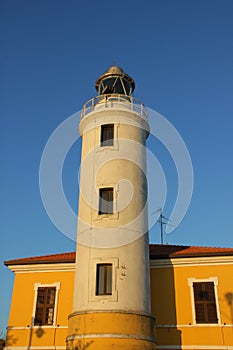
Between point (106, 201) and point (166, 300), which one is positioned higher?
point (106, 201)

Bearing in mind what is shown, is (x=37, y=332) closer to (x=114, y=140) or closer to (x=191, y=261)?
(x=191, y=261)

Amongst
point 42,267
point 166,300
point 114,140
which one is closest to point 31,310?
point 42,267

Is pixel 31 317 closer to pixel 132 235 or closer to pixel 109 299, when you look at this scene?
pixel 109 299

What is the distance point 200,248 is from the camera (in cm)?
1908

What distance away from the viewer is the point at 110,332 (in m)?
14.1

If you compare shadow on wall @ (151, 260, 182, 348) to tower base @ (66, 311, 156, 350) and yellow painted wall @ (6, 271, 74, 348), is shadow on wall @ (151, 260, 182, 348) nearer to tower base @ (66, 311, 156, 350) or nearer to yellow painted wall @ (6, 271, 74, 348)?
tower base @ (66, 311, 156, 350)

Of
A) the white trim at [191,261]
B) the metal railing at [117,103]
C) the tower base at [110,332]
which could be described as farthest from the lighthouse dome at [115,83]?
the tower base at [110,332]

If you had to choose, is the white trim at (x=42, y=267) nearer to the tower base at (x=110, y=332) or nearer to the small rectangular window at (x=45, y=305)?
the small rectangular window at (x=45, y=305)

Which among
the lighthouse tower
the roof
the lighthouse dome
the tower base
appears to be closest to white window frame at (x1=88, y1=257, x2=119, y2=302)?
the lighthouse tower

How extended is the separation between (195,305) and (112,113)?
33.0ft

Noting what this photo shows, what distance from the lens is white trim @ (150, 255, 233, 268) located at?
17531 millimetres

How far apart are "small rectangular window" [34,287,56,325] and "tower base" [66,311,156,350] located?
127 inches

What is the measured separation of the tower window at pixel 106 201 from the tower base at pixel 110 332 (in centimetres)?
438

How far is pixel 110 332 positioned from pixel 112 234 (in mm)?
3908
